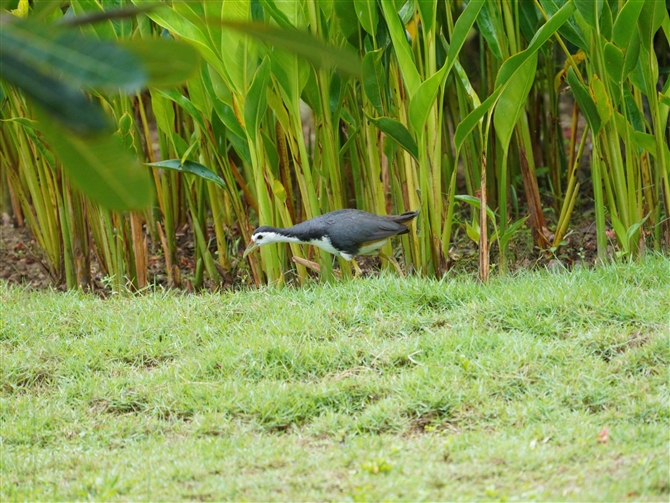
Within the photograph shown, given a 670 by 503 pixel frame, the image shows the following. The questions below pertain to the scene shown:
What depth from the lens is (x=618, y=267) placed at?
380 centimetres

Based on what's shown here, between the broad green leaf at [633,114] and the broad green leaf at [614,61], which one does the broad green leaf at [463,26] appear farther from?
the broad green leaf at [633,114]

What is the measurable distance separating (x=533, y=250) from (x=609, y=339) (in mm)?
1721

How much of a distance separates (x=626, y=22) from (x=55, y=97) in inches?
130

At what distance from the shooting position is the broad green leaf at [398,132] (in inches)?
149

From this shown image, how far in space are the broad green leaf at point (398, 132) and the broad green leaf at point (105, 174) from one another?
9.23 ft

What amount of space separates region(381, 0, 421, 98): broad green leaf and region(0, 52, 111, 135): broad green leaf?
300 cm

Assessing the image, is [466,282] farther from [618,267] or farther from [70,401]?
[70,401]

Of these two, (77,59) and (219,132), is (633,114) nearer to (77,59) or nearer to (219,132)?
(219,132)

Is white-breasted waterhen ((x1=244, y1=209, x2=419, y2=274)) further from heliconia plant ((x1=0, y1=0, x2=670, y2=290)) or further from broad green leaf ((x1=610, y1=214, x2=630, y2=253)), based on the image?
broad green leaf ((x1=610, y1=214, x2=630, y2=253))

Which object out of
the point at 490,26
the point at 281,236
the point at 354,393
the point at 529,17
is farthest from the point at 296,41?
the point at 529,17

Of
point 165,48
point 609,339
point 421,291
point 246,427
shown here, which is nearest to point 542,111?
point 421,291

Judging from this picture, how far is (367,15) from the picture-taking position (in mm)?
3920

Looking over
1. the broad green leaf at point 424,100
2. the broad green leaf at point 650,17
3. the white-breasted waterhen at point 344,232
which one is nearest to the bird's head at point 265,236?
the white-breasted waterhen at point 344,232

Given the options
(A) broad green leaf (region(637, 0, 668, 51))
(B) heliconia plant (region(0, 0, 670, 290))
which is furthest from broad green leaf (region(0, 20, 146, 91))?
(A) broad green leaf (region(637, 0, 668, 51))
